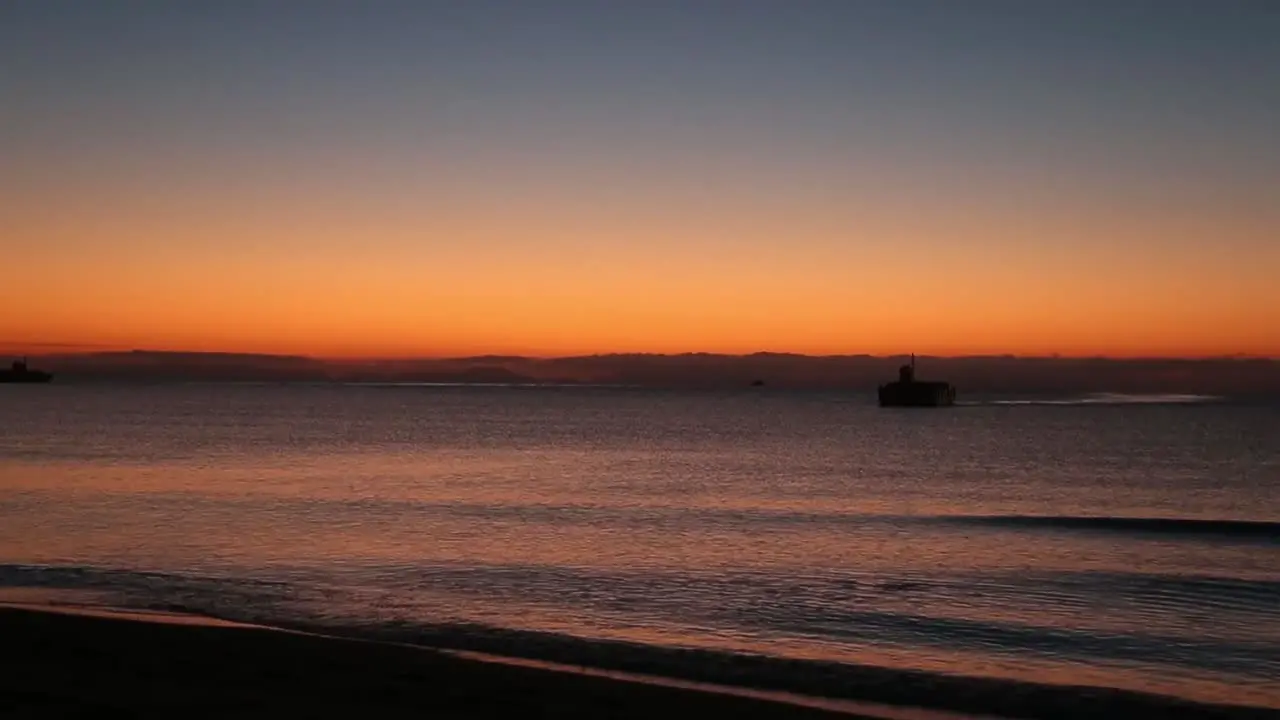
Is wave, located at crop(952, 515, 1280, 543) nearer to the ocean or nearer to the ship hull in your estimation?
the ocean

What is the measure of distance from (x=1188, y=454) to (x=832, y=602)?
74147mm

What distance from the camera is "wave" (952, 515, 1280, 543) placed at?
4025 centimetres

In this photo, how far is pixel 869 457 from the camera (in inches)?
3204

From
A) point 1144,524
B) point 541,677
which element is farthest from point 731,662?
point 1144,524

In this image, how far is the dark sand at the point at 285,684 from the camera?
13.4m

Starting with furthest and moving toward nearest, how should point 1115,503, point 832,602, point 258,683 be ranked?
point 1115,503 → point 832,602 → point 258,683

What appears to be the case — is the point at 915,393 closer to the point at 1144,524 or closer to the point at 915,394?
the point at 915,394

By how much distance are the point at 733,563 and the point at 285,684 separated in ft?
55.4

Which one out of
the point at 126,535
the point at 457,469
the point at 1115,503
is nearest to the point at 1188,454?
the point at 1115,503

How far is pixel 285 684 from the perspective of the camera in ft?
48.1

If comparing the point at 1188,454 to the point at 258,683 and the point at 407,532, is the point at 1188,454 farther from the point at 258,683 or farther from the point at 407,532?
the point at 258,683

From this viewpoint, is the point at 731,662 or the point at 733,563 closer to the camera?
the point at 731,662

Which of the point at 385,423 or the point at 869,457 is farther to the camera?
the point at 385,423

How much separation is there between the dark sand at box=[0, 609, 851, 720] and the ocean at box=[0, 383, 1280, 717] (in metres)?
2.20
